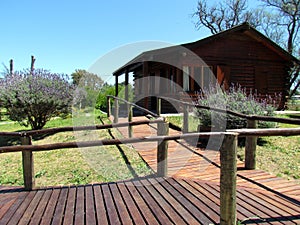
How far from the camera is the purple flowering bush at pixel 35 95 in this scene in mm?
8227

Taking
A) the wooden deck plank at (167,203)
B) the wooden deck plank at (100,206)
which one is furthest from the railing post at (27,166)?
the wooden deck plank at (167,203)

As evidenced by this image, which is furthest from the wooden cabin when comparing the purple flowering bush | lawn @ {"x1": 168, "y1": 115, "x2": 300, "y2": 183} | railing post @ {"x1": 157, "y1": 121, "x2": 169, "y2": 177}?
railing post @ {"x1": 157, "y1": 121, "x2": 169, "y2": 177}

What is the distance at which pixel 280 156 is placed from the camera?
5.15m

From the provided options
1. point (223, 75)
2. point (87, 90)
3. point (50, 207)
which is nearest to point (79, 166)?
point (50, 207)

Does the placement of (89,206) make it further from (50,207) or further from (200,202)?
(200,202)

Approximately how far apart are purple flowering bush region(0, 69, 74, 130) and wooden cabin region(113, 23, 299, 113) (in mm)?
4188

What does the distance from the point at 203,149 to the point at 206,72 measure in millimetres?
7000

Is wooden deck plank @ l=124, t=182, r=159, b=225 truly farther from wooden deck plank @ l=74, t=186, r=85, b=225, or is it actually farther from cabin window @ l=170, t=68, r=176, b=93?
cabin window @ l=170, t=68, r=176, b=93

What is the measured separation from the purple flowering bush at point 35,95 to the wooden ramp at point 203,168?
4.30m

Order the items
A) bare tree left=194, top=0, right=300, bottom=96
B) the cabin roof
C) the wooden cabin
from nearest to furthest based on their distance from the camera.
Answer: the cabin roof → the wooden cabin → bare tree left=194, top=0, right=300, bottom=96

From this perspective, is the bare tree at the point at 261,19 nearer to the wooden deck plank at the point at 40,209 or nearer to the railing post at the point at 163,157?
the railing post at the point at 163,157

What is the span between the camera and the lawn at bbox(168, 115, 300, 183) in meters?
4.33

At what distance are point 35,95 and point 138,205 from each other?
6.88m

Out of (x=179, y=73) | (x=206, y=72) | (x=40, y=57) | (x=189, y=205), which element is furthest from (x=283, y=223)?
(x=40, y=57)
